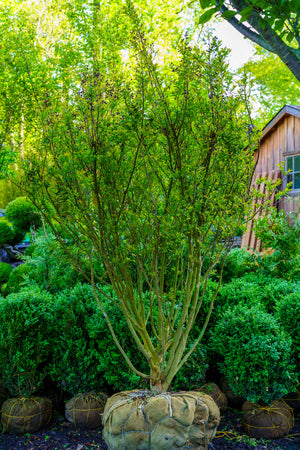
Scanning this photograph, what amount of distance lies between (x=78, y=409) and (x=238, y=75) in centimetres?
321

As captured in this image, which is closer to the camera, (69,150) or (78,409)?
(69,150)

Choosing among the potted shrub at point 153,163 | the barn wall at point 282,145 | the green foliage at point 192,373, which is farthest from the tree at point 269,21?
the barn wall at point 282,145

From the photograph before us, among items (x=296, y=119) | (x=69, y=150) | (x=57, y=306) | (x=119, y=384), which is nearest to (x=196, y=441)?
(x=119, y=384)

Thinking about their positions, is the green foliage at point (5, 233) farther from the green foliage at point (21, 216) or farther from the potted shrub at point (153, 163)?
the potted shrub at point (153, 163)

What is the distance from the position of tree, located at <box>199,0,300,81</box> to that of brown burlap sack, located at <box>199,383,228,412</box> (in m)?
2.83

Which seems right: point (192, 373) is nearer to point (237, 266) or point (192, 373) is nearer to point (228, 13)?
point (237, 266)

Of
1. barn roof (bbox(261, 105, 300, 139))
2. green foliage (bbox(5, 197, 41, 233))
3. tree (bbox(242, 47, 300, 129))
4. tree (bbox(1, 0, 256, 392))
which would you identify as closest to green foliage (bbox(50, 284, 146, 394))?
tree (bbox(1, 0, 256, 392))

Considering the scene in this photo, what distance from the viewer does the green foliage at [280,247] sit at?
459cm

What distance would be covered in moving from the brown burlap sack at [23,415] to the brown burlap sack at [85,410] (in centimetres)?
24

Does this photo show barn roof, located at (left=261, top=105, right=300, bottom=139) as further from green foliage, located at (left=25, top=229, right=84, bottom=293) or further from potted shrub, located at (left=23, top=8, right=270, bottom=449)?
potted shrub, located at (left=23, top=8, right=270, bottom=449)

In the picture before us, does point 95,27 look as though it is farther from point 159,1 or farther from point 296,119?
point 159,1

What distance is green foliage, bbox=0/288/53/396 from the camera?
3547 mm

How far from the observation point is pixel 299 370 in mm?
3598

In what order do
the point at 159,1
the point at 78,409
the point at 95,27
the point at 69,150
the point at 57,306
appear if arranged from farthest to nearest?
the point at 159,1, the point at 57,306, the point at 78,409, the point at 95,27, the point at 69,150
